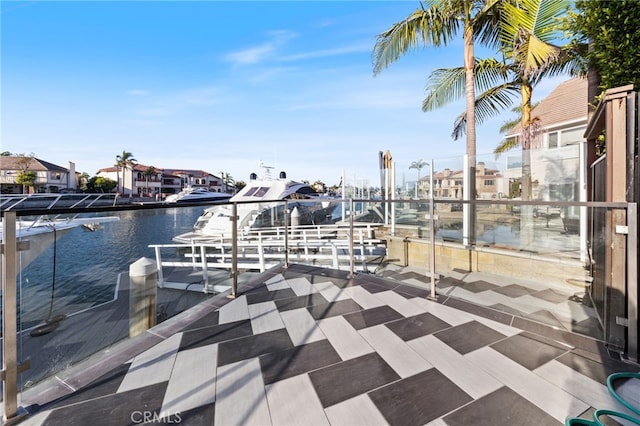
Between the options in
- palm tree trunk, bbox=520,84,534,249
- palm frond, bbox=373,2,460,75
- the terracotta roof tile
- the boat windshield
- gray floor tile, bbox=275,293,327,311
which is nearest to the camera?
gray floor tile, bbox=275,293,327,311

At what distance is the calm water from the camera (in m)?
2.06

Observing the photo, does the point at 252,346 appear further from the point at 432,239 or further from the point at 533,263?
the point at 533,263

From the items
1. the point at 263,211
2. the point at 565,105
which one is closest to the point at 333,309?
the point at 263,211

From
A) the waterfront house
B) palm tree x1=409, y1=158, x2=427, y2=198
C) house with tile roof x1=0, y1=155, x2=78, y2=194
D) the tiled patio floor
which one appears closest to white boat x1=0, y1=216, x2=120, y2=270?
the tiled patio floor

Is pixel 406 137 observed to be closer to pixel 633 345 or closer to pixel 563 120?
pixel 563 120

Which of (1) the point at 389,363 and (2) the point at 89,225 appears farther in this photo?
(2) the point at 89,225

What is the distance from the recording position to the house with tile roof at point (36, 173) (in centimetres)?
3348

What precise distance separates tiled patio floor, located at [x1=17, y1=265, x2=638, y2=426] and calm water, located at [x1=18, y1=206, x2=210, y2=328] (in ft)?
2.64

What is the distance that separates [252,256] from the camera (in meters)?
5.95

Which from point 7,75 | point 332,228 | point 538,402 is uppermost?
point 7,75

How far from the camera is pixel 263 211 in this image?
16.8 ft

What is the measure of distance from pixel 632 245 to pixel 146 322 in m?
4.20

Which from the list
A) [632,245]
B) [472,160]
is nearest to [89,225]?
[632,245]

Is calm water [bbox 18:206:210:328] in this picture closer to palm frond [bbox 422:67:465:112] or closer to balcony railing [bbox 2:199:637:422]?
balcony railing [bbox 2:199:637:422]
